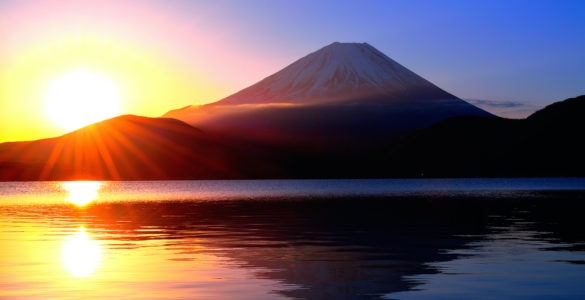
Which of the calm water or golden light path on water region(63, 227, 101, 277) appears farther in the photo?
golden light path on water region(63, 227, 101, 277)

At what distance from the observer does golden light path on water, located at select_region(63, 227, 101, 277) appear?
25.4m

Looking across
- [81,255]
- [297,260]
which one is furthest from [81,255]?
[297,260]

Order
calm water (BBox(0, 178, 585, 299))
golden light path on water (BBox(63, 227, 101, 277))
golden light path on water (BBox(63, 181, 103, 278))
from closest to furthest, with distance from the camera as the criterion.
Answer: calm water (BBox(0, 178, 585, 299)), golden light path on water (BBox(63, 181, 103, 278)), golden light path on water (BBox(63, 227, 101, 277))

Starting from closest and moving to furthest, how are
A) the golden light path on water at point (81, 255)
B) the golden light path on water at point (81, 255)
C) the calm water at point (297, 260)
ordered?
1. the calm water at point (297, 260)
2. the golden light path on water at point (81, 255)
3. the golden light path on water at point (81, 255)

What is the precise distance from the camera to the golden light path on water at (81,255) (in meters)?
25.4

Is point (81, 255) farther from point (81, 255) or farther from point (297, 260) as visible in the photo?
point (297, 260)

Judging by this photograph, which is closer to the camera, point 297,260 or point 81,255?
point 297,260

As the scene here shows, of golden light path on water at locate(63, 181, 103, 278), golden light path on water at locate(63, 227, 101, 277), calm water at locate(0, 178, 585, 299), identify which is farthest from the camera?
golden light path on water at locate(63, 227, 101, 277)

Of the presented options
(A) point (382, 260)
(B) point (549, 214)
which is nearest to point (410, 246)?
(A) point (382, 260)

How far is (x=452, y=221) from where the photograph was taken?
49.7 meters

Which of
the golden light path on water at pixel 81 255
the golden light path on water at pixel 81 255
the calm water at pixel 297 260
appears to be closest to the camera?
the calm water at pixel 297 260

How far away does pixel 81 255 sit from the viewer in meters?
30.0

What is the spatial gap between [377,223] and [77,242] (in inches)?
742

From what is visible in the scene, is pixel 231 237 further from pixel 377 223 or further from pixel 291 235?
pixel 377 223
